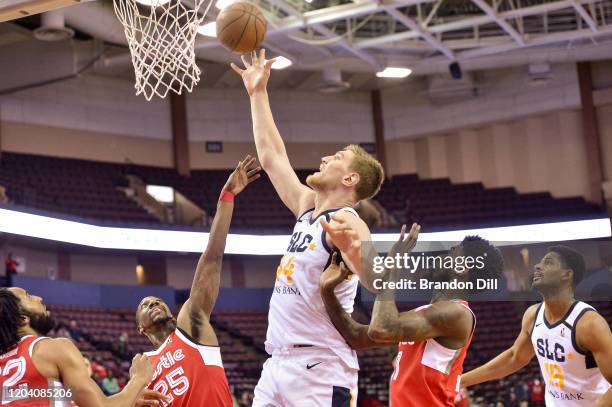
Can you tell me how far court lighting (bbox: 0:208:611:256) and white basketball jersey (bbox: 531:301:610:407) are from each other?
13069 millimetres

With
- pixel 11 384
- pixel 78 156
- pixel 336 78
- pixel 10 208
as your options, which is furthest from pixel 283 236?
pixel 11 384

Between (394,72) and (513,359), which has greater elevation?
(394,72)

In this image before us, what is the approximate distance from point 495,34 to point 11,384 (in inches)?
704

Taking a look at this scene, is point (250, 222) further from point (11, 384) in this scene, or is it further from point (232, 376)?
point (11, 384)

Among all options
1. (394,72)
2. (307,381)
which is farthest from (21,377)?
(394,72)

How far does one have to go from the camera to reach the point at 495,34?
20156mm

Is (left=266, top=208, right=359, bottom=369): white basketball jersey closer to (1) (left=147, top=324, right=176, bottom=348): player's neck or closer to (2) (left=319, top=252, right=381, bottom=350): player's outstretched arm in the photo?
(2) (left=319, top=252, right=381, bottom=350): player's outstretched arm

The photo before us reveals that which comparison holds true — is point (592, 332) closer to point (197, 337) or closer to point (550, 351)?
point (550, 351)

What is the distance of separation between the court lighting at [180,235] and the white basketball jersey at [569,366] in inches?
515

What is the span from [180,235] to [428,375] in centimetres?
1640

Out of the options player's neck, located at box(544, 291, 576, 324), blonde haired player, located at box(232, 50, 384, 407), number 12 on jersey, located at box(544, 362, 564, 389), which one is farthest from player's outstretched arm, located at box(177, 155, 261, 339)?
number 12 on jersey, located at box(544, 362, 564, 389)

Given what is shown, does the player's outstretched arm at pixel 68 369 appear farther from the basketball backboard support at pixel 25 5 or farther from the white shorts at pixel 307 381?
the basketball backboard support at pixel 25 5

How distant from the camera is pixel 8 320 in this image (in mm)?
4000

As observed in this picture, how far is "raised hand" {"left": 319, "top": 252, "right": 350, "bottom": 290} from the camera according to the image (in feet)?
12.2
